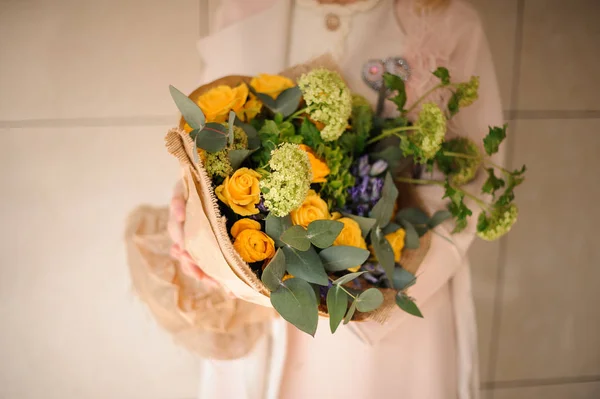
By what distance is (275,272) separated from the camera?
451mm

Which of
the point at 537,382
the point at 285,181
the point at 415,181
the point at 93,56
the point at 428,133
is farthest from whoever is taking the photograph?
the point at 537,382

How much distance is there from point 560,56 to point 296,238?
2.96 ft

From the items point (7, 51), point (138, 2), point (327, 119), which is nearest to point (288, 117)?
point (327, 119)

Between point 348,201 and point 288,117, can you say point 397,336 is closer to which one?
point 348,201

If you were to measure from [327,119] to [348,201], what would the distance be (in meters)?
0.12

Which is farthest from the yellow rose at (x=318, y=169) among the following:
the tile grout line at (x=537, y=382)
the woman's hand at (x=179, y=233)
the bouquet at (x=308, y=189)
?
the tile grout line at (x=537, y=382)

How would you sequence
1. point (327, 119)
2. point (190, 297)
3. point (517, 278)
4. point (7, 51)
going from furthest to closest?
point (517, 278) < point (7, 51) < point (190, 297) < point (327, 119)

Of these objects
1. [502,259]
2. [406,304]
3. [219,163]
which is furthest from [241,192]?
[502,259]

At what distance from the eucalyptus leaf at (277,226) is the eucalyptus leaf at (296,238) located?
0.02 m

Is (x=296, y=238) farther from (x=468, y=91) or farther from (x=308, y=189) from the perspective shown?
(x=468, y=91)

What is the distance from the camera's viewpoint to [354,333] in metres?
0.71

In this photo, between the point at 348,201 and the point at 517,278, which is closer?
the point at 348,201

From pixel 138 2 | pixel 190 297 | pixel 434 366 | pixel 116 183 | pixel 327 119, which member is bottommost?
pixel 434 366

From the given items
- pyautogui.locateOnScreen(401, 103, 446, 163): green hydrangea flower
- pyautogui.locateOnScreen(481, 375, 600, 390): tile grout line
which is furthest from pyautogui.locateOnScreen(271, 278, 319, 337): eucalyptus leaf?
pyautogui.locateOnScreen(481, 375, 600, 390): tile grout line
